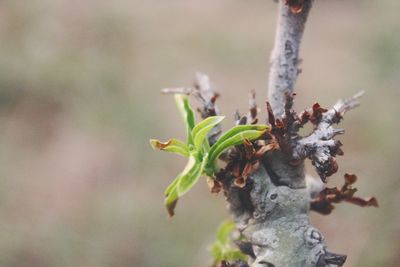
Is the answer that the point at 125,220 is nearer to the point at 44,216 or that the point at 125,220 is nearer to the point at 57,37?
the point at 44,216

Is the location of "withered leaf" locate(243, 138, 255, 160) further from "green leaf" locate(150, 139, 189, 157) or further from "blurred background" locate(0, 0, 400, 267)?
"blurred background" locate(0, 0, 400, 267)

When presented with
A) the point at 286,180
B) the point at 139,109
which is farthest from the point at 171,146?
the point at 139,109

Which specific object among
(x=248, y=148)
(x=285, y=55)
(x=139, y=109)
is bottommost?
(x=248, y=148)

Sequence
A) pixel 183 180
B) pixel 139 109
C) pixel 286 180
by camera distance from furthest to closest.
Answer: pixel 139 109 → pixel 286 180 → pixel 183 180

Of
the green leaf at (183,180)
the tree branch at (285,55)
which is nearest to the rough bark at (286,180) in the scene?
the tree branch at (285,55)

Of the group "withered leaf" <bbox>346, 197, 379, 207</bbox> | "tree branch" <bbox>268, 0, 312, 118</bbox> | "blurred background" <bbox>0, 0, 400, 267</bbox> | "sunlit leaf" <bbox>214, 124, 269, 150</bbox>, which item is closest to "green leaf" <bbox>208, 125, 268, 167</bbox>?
"sunlit leaf" <bbox>214, 124, 269, 150</bbox>

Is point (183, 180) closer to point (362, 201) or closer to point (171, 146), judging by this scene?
point (171, 146)

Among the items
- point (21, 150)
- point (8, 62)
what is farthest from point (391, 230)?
point (8, 62)
